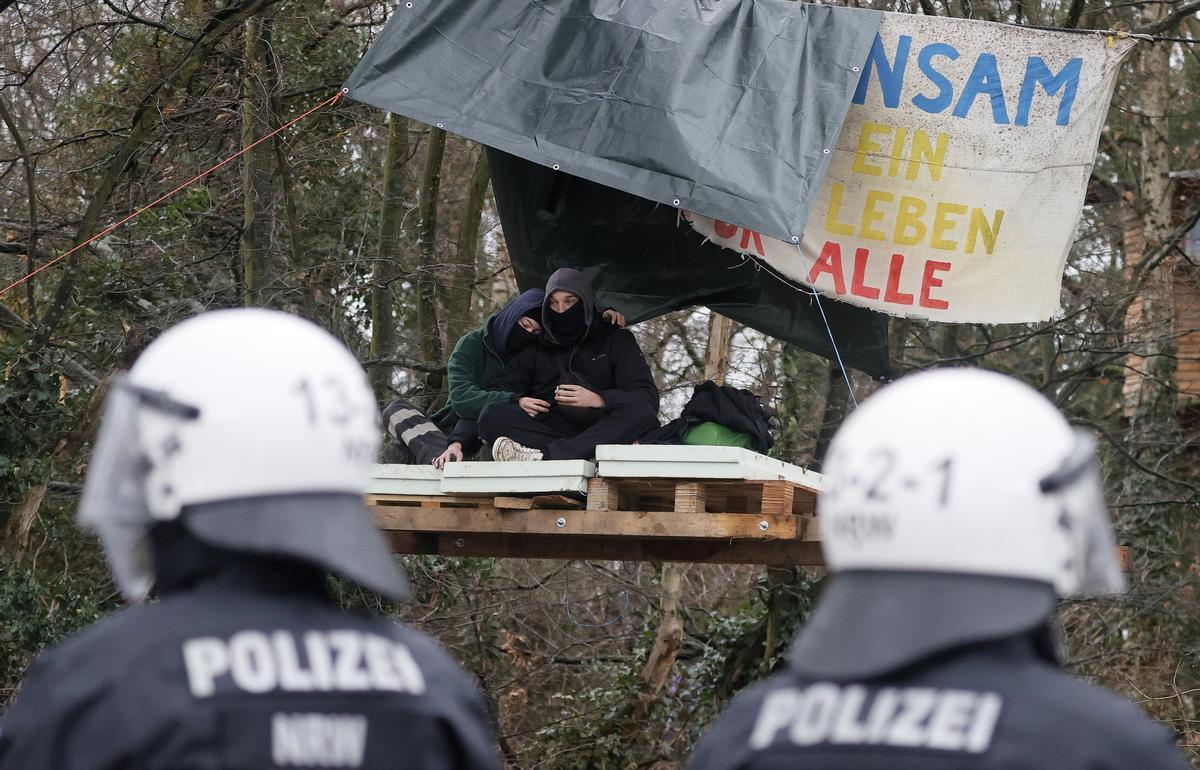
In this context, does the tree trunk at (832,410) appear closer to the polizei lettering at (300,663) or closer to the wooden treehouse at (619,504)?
the wooden treehouse at (619,504)

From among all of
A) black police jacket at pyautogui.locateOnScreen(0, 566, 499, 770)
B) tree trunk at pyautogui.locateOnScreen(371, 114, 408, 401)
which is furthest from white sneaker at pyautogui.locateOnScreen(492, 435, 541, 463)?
tree trunk at pyautogui.locateOnScreen(371, 114, 408, 401)

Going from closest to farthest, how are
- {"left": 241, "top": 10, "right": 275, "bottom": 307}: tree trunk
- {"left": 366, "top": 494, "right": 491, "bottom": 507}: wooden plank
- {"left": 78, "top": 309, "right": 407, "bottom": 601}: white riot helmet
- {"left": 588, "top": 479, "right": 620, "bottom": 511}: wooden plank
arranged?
{"left": 78, "top": 309, "right": 407, "bottom": 601}: white riot helmet < {"left": 588, "top": 479, "right": 620, "bottom": 511}: wooden plank < {"left": 366, "top": 494, "right": 491, "bottom": 507}: wooden plank < {"left": 241, "top": 10, "right": 275, "bottom": 307}: tree trunk

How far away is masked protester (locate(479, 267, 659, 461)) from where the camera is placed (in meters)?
7.39

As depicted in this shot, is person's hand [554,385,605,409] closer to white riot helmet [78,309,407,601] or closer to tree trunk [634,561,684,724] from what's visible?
white riot helmet [78,309,407,601]

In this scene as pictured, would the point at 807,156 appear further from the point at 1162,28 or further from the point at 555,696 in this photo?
the point at 555,696

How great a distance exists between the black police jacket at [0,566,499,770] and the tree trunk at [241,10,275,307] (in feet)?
30.1

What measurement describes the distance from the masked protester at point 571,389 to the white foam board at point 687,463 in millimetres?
559

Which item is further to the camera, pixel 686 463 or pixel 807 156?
pixel 807 156

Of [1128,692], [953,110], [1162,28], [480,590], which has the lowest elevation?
[1128,692]

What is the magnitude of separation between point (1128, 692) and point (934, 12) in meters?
6.03

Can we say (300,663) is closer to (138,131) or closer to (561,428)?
(561,428)

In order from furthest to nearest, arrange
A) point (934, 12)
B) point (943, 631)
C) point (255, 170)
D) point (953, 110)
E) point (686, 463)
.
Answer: point (934, 12), point (255, 170), point (953, 110), point (686, 463), point (943, 631)

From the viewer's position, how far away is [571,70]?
765cm

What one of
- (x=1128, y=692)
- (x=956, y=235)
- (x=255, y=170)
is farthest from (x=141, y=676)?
(x=1128, y=692)
